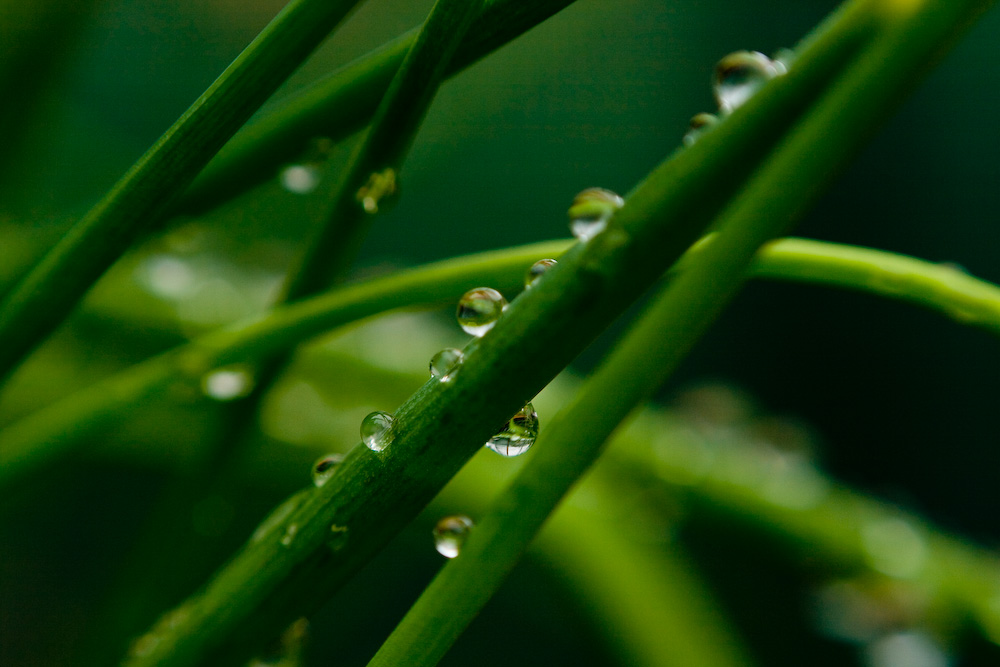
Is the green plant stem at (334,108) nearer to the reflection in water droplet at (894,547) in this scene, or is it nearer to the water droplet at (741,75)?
the water droplet at (741,75)

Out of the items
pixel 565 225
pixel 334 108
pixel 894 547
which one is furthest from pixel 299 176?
pixel 565 225

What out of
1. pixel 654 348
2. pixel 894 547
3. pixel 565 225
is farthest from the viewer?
pixel 565 225

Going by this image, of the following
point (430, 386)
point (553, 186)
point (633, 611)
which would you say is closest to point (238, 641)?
point (430, 386)

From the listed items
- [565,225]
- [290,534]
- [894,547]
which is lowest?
[290,534]

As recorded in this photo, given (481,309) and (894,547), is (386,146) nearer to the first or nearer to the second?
(481,309)

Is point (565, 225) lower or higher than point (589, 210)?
higher

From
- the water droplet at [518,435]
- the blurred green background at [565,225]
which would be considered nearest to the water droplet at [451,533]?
the water droplet at [518,435]

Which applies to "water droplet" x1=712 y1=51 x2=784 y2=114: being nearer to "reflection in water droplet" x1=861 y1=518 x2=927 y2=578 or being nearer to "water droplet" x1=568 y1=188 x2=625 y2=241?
"water droplet" x1=568 y1=188 x2=625 y2=241
